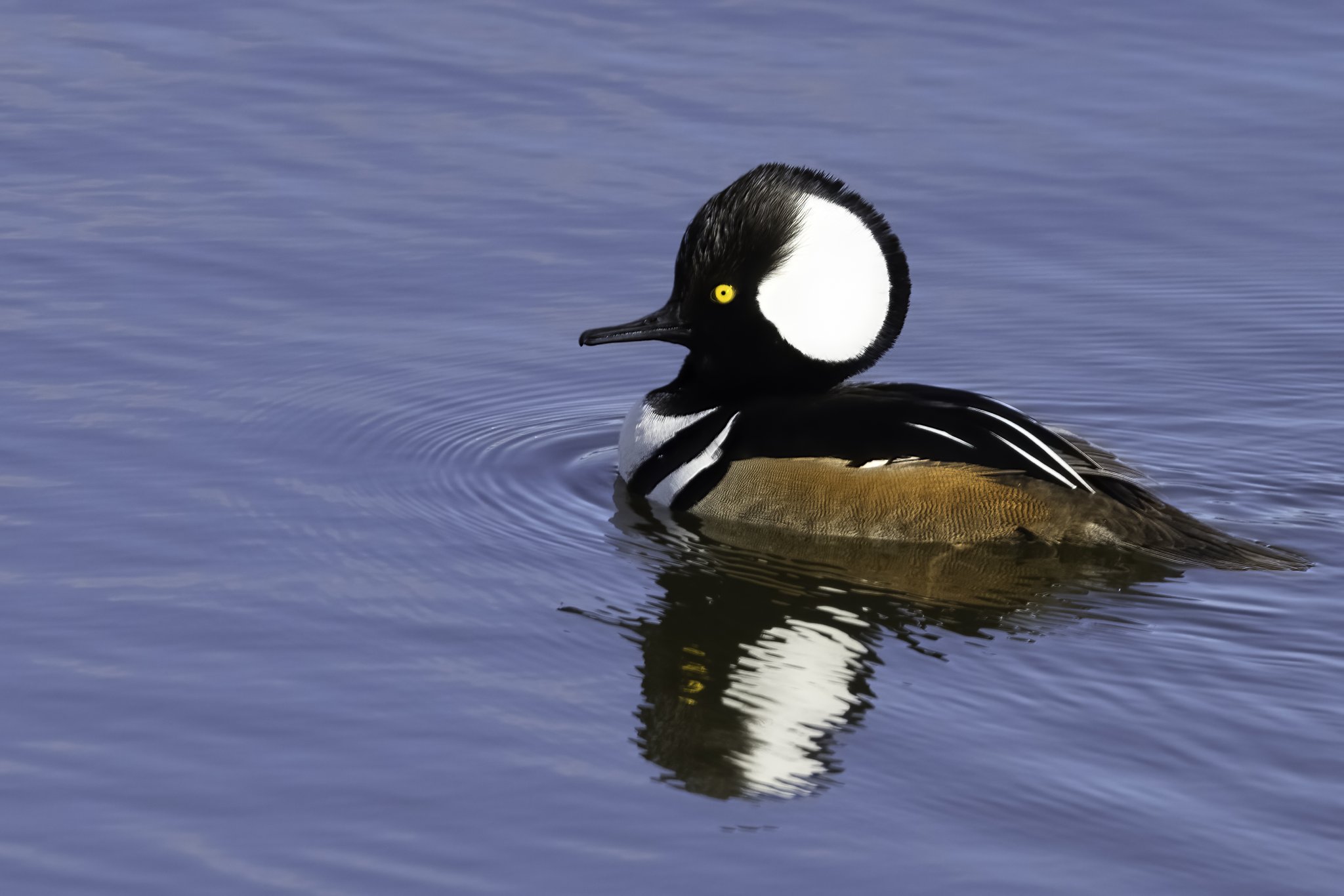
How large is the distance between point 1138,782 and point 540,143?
7.44 metres

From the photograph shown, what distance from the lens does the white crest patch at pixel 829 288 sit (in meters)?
8.59

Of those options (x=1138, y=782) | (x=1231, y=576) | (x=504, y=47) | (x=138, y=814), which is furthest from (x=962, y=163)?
(x=138, y=814)

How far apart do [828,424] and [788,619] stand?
3.48ft

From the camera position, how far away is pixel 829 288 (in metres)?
8.70

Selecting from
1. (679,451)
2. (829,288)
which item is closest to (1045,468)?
(829,288)

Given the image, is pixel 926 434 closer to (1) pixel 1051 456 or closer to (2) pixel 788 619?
(1) pixel 1051 456

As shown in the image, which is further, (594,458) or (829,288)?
(594,458)

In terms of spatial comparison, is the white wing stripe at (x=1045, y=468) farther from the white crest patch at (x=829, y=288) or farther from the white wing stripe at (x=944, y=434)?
the white crest patch at (x=829, y=288)

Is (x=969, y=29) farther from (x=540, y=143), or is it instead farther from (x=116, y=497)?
(x=116, y=497)

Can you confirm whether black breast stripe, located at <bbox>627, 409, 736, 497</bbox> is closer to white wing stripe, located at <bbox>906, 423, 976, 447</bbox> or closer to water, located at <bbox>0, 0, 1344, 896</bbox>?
water, located at <bbox>0, 0, 1344, 896</bbox>

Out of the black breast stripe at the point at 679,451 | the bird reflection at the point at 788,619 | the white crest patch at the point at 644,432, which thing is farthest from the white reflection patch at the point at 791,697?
the white crest patch at the point at 644,432

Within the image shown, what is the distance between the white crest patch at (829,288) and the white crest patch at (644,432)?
0.53 metres

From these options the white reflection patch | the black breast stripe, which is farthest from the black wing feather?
the white reflection patch

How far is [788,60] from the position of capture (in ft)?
45.5
